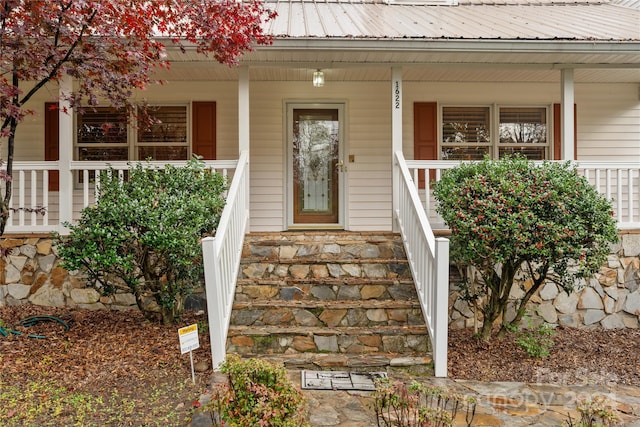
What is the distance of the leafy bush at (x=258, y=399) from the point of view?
2566mm

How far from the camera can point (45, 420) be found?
304 centimetres

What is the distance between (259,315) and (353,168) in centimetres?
345

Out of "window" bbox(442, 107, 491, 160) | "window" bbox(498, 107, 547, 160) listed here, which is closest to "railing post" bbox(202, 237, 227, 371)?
"window" bbox(442, 107, 491, 160)

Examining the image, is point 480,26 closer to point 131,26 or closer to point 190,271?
point 131,26

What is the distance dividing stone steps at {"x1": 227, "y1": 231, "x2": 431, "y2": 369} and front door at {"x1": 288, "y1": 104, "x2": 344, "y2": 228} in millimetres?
1876

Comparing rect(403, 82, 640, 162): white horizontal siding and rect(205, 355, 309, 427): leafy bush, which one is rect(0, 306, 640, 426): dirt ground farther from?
rect(403, 82, 640, 162): white horizontal siding

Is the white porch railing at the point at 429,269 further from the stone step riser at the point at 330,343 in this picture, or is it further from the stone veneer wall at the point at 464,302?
the stone veneer wall at the point at 464,302

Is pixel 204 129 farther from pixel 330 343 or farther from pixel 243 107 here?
pixel 330 343

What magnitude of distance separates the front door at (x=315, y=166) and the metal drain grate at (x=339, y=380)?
3.52 m

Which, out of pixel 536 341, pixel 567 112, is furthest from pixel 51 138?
pixel 567 112

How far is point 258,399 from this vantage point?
2611mm

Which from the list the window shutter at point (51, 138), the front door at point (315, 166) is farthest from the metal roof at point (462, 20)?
the window shutter at point (51, 138)

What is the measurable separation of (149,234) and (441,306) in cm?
267

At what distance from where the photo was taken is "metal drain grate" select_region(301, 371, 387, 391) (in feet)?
11.9
